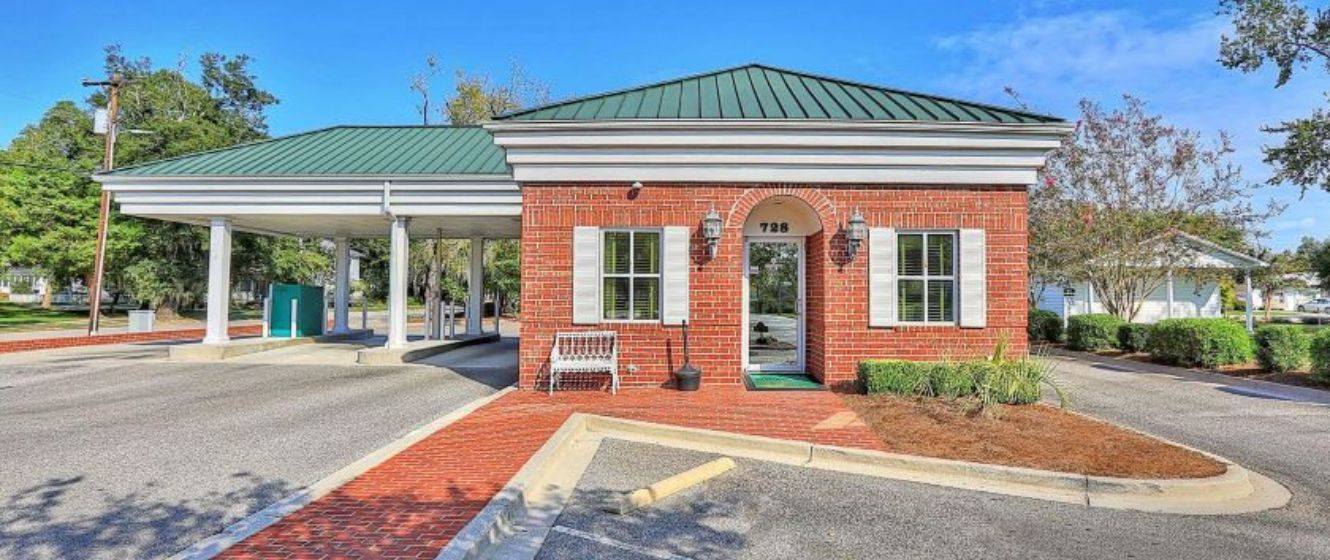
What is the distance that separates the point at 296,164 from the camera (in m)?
14.7

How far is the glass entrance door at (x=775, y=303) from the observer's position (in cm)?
1067

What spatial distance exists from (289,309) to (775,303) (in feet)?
45.4

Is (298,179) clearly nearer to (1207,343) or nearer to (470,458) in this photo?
(470,458)

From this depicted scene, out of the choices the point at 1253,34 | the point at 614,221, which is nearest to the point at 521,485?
the point at 614,221

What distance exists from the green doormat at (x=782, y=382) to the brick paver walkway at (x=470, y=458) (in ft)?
0.95

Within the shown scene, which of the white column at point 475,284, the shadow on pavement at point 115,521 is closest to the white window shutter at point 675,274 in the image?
the shadow on pavement at point 115,521

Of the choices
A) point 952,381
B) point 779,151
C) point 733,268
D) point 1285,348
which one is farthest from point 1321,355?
point 733,268

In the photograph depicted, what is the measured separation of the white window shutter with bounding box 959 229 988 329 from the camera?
9.33 meters

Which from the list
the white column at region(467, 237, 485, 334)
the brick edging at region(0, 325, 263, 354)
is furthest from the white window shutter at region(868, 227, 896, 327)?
the brick edging at region(0, 325, 263, 354)

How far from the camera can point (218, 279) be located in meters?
14.7

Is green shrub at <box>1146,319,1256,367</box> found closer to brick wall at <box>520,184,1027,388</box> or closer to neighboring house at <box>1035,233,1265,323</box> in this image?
brick wall at <box>520,184,1027,388</box>

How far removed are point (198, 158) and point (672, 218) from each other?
1244 centimetres

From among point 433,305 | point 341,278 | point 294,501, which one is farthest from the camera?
point 341,278

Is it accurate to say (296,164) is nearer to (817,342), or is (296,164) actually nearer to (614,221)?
(614,221)
